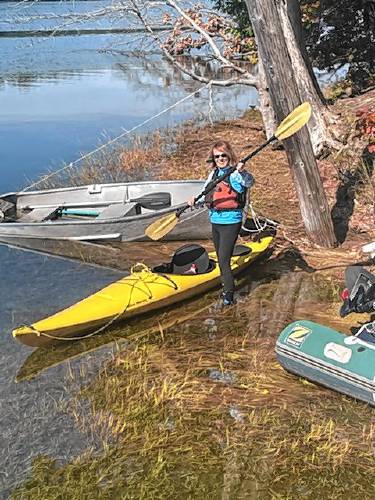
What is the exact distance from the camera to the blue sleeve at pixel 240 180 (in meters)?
6.04

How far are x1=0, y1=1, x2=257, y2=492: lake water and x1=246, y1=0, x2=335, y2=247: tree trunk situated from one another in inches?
95.7

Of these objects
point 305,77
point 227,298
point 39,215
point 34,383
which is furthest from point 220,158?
point 305,77

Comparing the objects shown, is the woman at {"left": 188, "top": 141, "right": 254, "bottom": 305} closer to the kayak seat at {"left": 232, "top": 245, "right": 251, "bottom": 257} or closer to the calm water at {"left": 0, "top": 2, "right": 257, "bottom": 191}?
the kayak seat at {"left": 232, "top": 245, "right": 251, "bottom": 257}

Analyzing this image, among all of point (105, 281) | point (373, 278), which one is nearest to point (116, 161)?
point (105, 281)

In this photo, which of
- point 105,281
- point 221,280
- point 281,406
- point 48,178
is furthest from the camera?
point 48,178

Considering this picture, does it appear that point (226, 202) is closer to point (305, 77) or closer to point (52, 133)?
point (305, 77)

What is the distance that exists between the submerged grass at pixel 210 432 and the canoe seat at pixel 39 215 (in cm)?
410

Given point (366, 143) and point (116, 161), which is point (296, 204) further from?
point (116, 161)

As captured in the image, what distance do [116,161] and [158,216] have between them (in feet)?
14.7

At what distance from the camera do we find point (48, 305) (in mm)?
6801

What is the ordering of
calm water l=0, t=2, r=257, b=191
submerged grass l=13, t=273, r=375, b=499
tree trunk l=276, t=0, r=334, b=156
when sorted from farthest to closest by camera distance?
calm water l=0, t=2, r=257, b=191 → tree trunk l=276, t=0, r=334, b=156 → submerged grass l=13, t=273, r=375, b=499

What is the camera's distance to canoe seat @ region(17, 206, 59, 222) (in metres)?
9.34

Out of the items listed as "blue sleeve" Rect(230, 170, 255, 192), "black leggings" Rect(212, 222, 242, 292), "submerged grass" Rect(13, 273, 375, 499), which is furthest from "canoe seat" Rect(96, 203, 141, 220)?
"submerged grass" Rect(13, 273, 375, 499)

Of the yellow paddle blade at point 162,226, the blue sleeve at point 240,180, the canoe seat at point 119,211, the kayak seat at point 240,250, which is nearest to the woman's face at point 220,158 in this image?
the blue sleeve at point 240,180
